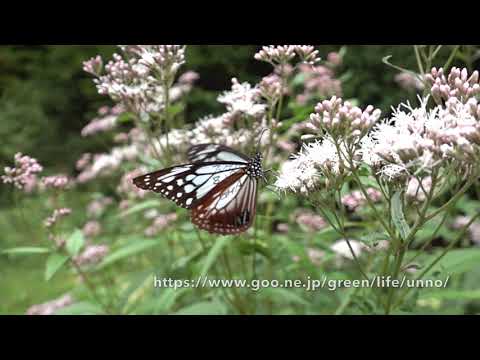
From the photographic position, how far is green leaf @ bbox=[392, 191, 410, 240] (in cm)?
154

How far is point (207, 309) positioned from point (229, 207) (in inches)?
21.3

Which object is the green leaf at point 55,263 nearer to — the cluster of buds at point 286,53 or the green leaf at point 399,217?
the cluster of buds at point 286,53

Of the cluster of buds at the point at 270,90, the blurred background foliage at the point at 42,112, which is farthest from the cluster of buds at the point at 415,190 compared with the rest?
the blurred background foliage at the point at 42,112

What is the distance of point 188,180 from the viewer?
7.16 ft

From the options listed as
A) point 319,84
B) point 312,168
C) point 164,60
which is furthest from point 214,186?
point 319,84

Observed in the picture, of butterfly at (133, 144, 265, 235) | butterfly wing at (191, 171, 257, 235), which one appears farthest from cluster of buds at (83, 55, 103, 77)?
butterfly wing at (191, 171, 257, 235)

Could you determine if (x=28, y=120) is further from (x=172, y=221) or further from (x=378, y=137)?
(x=378, y=137)

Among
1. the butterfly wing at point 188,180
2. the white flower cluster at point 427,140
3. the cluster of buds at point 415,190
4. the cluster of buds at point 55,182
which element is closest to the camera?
the white flower cluster at point 427,140

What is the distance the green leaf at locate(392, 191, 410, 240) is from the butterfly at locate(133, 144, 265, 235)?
68cm

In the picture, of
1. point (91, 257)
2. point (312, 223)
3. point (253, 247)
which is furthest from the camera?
point (91, 257)

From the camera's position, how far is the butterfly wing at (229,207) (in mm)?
2125

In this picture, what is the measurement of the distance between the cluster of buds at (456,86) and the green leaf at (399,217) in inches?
17.2

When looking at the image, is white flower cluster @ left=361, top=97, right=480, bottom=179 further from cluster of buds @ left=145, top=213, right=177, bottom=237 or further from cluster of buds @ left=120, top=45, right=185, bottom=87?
cluster of buds @ left=145, top=213, right=177, bottom=237

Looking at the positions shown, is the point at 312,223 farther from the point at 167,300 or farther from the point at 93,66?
the point at 93,66
